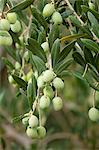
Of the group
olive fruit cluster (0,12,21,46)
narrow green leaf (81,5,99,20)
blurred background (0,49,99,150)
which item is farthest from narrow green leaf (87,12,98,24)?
blurred background (0,49,99,150)

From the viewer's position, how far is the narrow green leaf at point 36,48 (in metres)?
0.71

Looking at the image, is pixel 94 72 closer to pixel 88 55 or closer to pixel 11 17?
pixel 88 55

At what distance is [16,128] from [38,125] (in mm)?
848

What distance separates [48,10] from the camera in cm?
69

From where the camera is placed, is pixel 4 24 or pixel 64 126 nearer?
pixel 4 24

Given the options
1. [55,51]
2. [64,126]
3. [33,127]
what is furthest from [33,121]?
[64,126]

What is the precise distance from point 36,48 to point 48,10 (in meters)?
0.07

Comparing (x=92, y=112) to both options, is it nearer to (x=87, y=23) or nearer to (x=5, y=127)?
(x=87, y=23)

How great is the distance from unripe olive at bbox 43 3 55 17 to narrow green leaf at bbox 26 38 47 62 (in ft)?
0.16

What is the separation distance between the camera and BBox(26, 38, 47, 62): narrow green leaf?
0.71 meters

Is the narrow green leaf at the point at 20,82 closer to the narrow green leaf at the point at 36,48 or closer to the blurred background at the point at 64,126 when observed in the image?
the narrow green leaf at the point at 36,48

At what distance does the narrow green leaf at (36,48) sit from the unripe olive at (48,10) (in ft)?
0.16

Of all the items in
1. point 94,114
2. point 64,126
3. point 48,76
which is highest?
point 48,76

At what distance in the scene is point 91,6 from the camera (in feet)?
2.36
